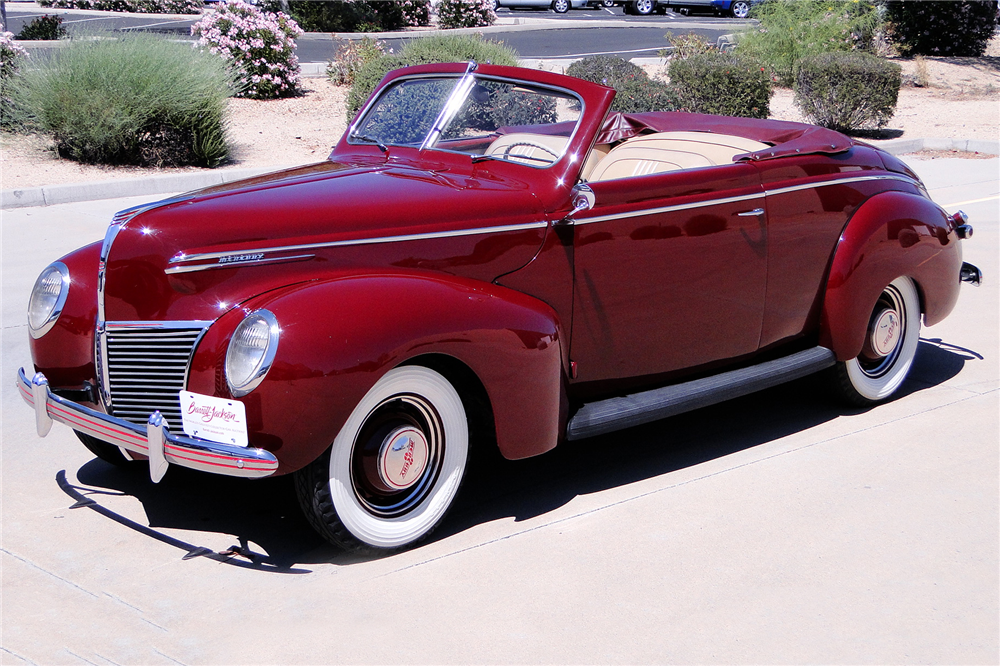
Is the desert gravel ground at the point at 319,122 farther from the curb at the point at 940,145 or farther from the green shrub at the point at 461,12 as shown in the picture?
the green shrub at the point at 461,12

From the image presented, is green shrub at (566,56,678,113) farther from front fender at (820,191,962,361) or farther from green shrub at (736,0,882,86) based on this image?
front fender at (820,191,962,361)

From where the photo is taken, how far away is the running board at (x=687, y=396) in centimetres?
377

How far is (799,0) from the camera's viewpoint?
18469mm

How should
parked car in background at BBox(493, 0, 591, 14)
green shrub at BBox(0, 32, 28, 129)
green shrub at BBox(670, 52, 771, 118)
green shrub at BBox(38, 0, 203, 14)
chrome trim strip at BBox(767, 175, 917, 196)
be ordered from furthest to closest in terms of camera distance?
parked car in background at BBox(493, 0, 591, 14)
green shrub at BBox(38, 0, 203, 14)
green shrub at BBox(670, 52, 771, 118)
green shrub at BBox(0, 32, 28, 129)
chrome trim strip at BBox(767, 175, 917, 196)

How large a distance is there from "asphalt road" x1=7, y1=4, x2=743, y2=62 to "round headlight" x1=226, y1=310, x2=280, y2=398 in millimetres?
18588

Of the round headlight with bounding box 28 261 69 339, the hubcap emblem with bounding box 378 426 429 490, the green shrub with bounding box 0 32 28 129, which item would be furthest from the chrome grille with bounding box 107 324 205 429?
the green shrub with bounding box 0 32 28 129

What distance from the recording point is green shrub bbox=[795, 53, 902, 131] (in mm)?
14719

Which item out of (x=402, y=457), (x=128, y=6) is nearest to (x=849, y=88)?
(x=402, y=457)

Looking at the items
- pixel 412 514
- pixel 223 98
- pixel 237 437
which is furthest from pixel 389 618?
pixel 223 98

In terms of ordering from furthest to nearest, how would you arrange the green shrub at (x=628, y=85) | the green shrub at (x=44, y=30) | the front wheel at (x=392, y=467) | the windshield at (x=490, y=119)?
the green shrub at (x=44, y=30) < the green shrub at (x=628, y=85) < the windshield at (x=490, y=119) < the front wheel at (x=392, y=467)

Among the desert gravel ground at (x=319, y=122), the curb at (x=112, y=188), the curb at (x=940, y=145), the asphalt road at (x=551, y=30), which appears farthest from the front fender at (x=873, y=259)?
the asphalt road at (x=551, y=30)

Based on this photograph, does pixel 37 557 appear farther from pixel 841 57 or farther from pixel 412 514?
pixel 841 57

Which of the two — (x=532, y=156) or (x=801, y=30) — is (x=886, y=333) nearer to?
(x=532, y=156)

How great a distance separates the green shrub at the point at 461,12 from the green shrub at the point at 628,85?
12.1m
